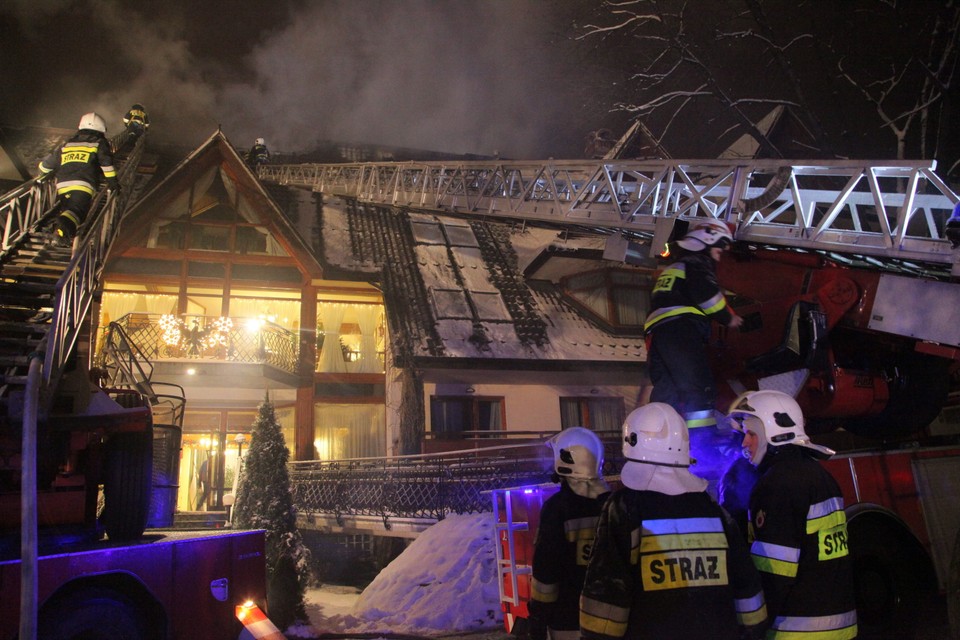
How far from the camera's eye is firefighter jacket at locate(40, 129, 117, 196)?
684 cm

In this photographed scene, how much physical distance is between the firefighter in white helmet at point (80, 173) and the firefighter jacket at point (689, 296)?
5.88 metres

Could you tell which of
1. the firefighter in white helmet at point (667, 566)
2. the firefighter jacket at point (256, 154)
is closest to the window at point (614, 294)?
the firefighter jacket at point (256, 154)

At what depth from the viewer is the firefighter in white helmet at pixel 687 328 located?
181 inches

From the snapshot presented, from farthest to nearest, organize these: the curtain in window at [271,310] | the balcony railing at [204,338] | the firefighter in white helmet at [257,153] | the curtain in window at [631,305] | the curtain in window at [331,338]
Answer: the firefighter in white helmet at [257,153], the curtain in window at [631,305], the curtain in window at [271,310], the curtain in window at [331,338], the balcony railing at [204,338]

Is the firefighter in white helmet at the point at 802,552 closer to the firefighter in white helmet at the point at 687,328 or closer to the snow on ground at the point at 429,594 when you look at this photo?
the firefighter in white helmet at the point at 687,328

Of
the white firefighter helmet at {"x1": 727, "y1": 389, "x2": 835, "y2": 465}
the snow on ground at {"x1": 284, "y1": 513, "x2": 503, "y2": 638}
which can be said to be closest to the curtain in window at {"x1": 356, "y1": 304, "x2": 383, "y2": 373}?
the snow on ground at {"x1": 284, "y1": 513, "x2": 503, "y2": 638}

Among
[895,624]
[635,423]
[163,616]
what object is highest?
[635,423]

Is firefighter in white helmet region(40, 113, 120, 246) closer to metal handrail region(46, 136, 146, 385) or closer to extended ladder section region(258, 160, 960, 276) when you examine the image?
metal handrail region(46, 136, 146, 385)

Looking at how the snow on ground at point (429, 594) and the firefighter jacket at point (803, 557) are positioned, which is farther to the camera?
the snow on ground at point (429, 594)

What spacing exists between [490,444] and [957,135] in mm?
10630

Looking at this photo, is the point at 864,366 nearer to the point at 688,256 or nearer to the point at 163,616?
the point at 688,256

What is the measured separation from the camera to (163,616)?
400cm

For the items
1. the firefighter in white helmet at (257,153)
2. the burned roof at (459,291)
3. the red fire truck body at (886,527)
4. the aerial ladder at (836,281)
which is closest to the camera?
the aerial ladder at (836,281)

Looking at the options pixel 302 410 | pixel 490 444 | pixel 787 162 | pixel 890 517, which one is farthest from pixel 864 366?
pixel 302 410
